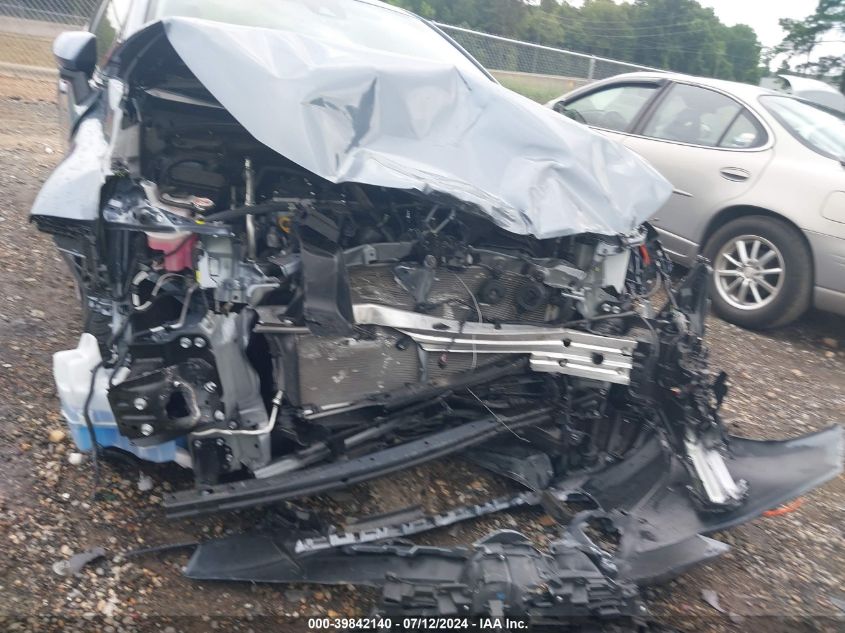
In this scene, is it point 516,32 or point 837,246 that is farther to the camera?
point 516,32

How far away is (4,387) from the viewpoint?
3.27 metres

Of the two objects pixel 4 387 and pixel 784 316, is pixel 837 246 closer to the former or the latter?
pixel 784 316

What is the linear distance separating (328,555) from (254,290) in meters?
1.00

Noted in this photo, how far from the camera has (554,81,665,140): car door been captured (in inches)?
240

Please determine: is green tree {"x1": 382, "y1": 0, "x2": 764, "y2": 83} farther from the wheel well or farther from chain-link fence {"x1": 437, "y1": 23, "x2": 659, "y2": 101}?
the wheel well

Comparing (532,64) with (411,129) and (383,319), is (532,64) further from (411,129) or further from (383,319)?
(383,319)

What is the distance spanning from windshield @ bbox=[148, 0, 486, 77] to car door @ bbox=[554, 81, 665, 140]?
2.39 metres

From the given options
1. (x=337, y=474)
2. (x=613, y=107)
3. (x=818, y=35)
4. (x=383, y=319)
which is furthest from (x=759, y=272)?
(x=818, y=35)

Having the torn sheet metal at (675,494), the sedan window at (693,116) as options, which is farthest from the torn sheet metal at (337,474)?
the sedan window at (693,116)

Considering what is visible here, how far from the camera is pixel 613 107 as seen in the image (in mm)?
6301

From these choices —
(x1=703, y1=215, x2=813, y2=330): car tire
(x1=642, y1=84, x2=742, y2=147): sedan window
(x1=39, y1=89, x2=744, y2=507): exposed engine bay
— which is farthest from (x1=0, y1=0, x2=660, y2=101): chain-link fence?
(x1=39, y1=89, x2=744, y2=507): exposed engine bay

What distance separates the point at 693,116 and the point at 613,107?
0.79 meters

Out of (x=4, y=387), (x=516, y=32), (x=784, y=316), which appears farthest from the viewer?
(x=516, y=32)

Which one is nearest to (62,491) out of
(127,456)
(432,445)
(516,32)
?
(127,456)
